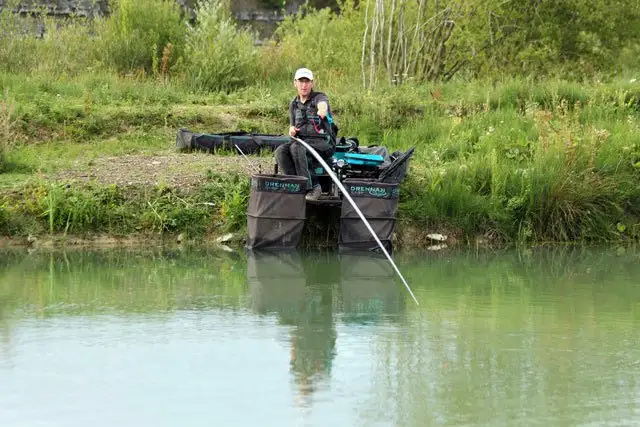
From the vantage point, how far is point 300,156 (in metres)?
11.9

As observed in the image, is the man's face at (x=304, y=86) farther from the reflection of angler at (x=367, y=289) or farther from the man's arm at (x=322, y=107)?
the reflection of angler at (x=367, y=289)

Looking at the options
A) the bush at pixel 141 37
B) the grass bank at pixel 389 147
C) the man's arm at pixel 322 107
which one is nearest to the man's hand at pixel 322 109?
the man's arm at pixel 322 107

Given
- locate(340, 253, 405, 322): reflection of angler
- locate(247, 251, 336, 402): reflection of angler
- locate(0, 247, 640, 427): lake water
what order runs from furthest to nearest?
locate(340, 253, 405, 322): reflection of angler < locate(247, 251, 336, 402): reflection of angler < locate(0, 247, 640, 427): lake water

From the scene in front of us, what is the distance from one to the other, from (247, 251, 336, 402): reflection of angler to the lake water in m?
0.02

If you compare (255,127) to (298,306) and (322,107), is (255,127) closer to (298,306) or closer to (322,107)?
(322,107)

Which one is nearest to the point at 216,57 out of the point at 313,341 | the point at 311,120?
the point at 311,120

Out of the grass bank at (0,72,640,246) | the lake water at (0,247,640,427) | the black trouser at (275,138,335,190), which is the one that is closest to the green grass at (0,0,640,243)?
the grass bank at (0,72,640,246)

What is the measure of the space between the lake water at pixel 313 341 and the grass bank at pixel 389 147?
34.3 inches

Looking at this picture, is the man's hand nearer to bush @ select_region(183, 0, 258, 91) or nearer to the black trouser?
the black trouser

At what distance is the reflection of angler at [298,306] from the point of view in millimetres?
7293

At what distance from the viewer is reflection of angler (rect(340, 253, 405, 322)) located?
9.04m

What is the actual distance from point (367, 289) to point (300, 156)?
2.26 meters

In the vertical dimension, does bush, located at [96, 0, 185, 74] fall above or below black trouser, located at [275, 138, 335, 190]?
above

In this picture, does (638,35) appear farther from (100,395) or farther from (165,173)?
(100,395)
